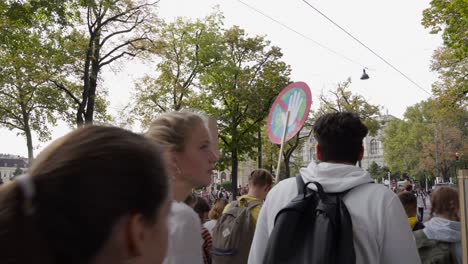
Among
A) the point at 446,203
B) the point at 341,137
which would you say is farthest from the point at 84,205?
the point at 446,203

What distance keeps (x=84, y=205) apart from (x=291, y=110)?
4.82m

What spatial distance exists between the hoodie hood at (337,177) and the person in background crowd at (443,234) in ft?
5.55

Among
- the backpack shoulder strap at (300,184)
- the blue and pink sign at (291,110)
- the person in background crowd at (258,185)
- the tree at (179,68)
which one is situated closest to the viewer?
the backpack shoulder strap at (300,184)

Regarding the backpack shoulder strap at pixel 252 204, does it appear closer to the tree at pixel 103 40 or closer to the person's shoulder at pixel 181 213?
the person's shoulder at pixel 181 213

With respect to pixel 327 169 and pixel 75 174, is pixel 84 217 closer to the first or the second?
pixel 75 174

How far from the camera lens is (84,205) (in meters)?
0.82

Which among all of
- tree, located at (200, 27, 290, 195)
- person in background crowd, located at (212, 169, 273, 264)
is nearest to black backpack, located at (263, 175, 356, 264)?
person in background crowd, located at (212, 169, 273, 264)

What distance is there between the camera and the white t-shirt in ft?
5.46

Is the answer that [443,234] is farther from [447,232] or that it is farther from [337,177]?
[337,177]

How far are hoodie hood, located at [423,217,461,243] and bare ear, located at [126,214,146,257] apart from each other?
3313 mm

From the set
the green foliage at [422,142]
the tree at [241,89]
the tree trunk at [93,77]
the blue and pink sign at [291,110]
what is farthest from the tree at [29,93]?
the green foliage at [422,142]

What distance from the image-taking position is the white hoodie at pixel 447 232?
362 cm

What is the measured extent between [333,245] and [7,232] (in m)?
1.59

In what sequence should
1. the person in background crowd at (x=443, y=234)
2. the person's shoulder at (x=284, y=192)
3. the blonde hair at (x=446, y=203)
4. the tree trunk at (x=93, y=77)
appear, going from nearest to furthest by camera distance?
the person's shoulder at (x=284, y=192)
the person in background crowd at (x=443, y=234)
the blonde hair at (x=446, y=203)
the tree trunk at (x=93, y=77)
